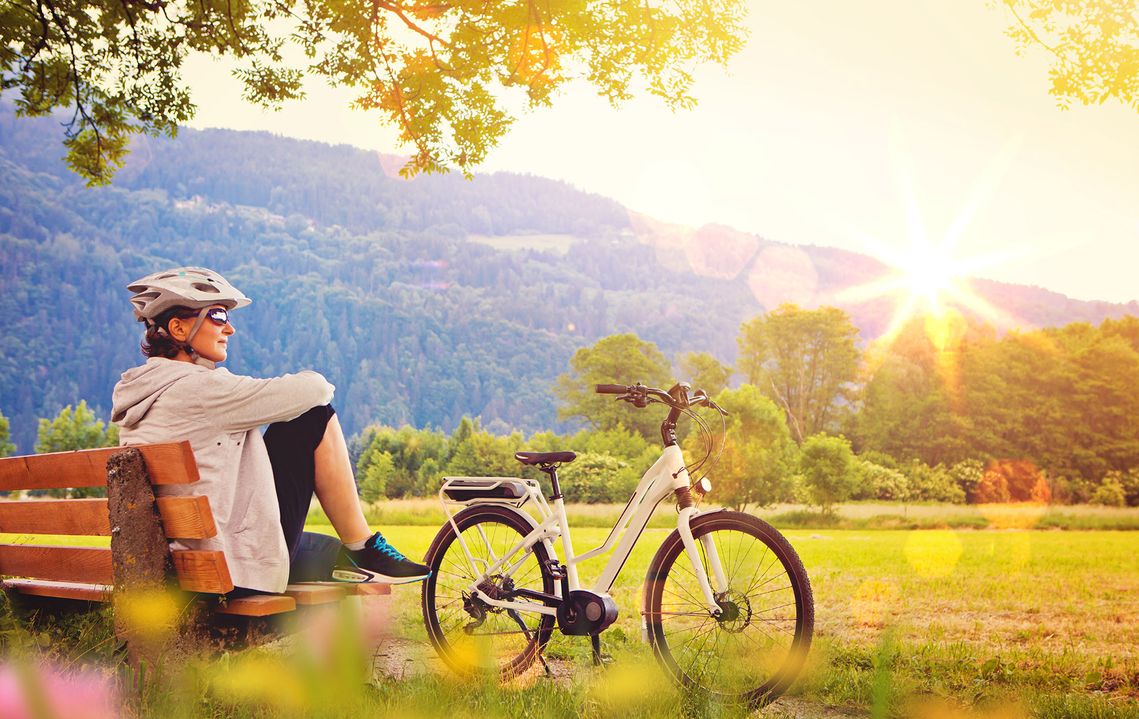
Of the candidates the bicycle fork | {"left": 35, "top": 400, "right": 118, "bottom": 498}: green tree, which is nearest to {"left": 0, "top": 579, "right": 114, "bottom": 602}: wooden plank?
the bicycle fork

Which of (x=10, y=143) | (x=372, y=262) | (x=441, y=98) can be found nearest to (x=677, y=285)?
(x=372, y=262)

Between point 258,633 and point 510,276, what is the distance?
12230 cm

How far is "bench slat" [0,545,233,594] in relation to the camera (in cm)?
340

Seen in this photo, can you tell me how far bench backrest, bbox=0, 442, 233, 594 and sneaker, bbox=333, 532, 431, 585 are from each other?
66 centimetres

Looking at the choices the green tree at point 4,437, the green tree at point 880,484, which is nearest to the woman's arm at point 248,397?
the green tree at point 880,484

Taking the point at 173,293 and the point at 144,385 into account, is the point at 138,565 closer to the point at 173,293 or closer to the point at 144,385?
the point at 144,385

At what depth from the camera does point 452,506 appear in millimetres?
5043

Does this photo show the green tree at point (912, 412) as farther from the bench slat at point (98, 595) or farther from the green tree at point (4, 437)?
the green tree at point (4, 437)

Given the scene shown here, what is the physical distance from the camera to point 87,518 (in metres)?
3.70

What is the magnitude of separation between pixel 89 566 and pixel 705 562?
2676mm

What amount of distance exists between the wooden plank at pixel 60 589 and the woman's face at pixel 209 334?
105cm

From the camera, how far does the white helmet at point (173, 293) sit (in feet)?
12.1

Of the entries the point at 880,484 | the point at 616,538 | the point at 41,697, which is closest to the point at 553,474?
the point at 616,538

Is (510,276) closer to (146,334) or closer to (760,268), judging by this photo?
(760,268)
